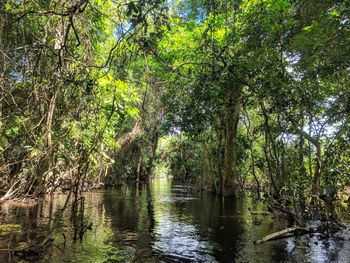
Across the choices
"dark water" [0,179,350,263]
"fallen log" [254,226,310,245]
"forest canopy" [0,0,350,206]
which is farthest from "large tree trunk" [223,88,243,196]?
"fallen log" [254,226,310,245]

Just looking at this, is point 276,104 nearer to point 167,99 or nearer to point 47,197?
point 167,99

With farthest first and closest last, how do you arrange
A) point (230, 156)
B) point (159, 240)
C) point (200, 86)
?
point (230, 156) < point (200, 86) < point (159, 240)

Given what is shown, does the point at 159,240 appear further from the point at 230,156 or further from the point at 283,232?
the point at 230,156

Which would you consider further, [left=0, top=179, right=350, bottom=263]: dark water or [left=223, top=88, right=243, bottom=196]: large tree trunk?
[left=223, top=88, right=243, bottom=196]: large tree trunk

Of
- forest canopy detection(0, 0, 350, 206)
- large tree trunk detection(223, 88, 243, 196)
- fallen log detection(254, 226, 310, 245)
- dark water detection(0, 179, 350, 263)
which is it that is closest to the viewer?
dark water detection(0, 179, 350, 263)

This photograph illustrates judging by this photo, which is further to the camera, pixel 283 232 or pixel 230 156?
pixel 230 156

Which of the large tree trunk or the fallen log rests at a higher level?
the large tree trunk

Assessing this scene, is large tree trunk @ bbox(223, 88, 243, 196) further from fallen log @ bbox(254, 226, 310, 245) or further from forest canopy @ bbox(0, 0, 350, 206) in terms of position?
fallen log @ bbox(254, 226, 310, 245)

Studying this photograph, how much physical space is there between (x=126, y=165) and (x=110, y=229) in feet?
78.8

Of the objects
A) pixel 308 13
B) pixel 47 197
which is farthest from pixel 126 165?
pixel 308 13

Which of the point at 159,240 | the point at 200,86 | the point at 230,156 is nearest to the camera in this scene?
the point at 159,240

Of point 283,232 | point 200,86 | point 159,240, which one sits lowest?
point 159,240

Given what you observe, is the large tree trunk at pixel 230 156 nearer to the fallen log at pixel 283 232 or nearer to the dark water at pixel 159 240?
the dark water at pixel 159 240

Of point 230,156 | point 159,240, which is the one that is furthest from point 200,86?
point 230,156
